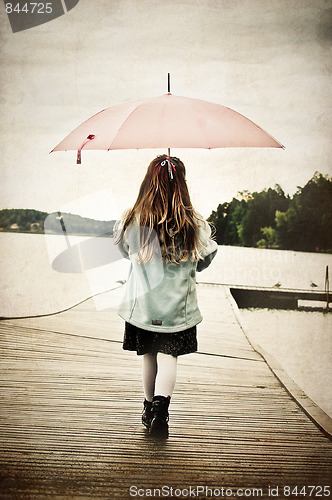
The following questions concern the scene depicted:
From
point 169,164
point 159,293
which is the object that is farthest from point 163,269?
point 169,164

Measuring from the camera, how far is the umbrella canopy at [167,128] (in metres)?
2.11

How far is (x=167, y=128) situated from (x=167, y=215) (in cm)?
40

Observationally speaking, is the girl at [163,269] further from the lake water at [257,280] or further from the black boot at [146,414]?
the lake water at [257,280]

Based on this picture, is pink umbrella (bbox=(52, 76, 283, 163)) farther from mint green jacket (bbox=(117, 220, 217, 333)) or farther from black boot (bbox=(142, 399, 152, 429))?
black boot (bbox=(142, 399, 152, 429))

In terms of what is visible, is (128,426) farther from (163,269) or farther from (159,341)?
(163,269)

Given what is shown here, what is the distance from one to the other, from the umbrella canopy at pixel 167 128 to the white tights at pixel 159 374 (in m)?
0.99

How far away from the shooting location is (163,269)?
2189 millimetres

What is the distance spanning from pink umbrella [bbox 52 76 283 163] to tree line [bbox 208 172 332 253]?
1.96 feet

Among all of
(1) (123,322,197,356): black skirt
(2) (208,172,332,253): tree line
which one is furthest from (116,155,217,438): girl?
(2) (208,172,332,253): tree line

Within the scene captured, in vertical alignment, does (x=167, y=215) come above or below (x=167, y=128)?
below

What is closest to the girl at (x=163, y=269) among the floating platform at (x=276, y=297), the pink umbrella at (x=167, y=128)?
the pink umbrella at (x=167, y=128)

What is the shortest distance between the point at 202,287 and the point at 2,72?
1843 mm

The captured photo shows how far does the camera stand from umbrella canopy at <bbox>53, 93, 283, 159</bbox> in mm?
2109

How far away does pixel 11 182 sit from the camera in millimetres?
2666
